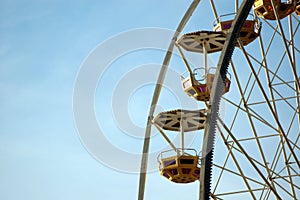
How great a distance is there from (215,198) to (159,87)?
4.68 m

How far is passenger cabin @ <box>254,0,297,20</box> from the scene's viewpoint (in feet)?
65.6

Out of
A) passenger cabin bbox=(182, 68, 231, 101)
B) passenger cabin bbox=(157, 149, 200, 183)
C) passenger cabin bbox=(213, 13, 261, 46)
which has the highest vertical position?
passenger cabin bbox=(213, 13, 261, 46)

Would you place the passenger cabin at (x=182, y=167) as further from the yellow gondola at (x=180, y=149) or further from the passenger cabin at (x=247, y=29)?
the passenger cabin at (x=247, y=29)

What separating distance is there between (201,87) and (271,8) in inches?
155

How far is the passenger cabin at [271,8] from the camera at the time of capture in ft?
65.6

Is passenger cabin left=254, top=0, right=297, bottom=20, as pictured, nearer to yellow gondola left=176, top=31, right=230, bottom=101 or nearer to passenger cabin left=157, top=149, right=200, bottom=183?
yellow gondola left=176, top=31, right=230, bottom=101

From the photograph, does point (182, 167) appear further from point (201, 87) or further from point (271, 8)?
point (271, 8)

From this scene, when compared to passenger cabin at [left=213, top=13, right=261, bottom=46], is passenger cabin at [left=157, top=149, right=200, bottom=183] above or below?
below

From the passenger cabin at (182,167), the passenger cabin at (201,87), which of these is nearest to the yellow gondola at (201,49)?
the passenger cabin at (201,87)

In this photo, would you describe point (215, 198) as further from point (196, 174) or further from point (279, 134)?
point (279, 134)

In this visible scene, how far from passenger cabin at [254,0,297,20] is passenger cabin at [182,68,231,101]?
299 centimetres

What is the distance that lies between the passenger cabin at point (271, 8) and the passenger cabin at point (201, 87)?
2.99 metres

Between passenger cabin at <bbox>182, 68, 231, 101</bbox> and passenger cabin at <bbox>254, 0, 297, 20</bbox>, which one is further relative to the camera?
passenger cabin at <bbox>254, 0, 297, 20</bbox>

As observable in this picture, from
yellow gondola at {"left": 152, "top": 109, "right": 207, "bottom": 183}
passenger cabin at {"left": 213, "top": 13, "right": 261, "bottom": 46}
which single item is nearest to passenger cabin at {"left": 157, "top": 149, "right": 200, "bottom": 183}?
yellow gondola at {"left": 152, "top": 109, "right": 207, "bottom": 183}
